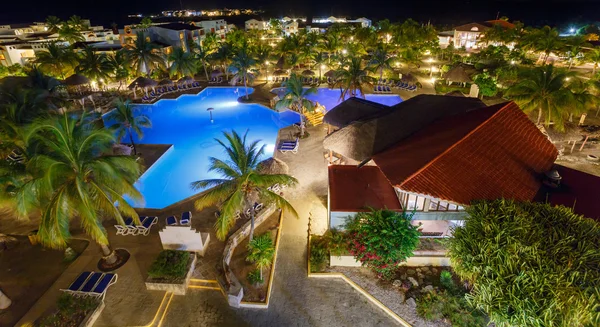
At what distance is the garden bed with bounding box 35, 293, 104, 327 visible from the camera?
31.9 ft

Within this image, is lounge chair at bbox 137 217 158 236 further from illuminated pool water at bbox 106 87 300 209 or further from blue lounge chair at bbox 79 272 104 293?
blue lounge chair at bbox 79 272 104 293

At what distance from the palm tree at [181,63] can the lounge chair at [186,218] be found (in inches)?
991

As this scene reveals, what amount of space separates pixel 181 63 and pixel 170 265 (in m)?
29.0

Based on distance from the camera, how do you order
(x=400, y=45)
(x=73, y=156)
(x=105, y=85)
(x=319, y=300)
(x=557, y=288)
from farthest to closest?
(x=400, y=45)
(x=105, y=85)
(x=319, y=300)
(x=73, y=156)
(x=557, y=288)

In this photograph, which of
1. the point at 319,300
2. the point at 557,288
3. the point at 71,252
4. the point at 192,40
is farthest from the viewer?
the point at 192,40

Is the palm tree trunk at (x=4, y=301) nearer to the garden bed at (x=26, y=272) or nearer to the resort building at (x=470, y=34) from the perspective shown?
the garden bed at (x=26, y=272)

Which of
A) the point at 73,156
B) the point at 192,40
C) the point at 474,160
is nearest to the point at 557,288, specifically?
the point at 474,160

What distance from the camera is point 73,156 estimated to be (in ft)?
31.8

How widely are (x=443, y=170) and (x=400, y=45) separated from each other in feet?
137

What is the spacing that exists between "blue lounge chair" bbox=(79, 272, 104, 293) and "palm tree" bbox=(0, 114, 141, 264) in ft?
6.36

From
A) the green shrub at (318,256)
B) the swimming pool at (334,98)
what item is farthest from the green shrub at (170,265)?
the swimming pool at (334,98)

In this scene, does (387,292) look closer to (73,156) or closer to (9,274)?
(73,156)

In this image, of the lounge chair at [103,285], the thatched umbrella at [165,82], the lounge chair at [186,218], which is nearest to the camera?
the lounge chair at [103,285]

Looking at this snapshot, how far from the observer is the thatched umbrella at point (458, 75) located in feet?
101
